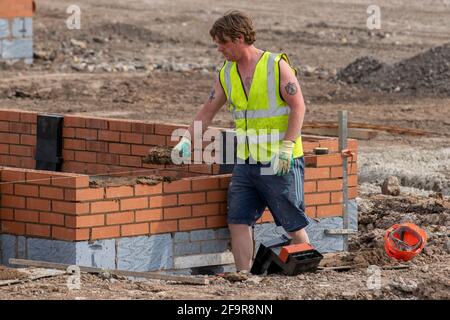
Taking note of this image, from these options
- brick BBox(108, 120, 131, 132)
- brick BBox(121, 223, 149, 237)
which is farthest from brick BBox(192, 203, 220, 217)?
Result: brick BBox(108, 120, 131, 132)

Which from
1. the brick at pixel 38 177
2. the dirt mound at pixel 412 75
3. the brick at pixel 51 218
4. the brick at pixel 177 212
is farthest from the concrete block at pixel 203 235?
the dirt mound at pixel 412 75

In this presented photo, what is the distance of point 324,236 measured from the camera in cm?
843

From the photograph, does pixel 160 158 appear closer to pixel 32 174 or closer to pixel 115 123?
pixel 115 123

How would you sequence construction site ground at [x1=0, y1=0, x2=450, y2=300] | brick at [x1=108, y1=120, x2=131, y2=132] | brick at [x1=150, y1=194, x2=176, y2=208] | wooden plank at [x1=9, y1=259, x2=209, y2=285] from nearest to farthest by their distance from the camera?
construction site ground at [x1=0, y1=0, x2=450, y2=300]
wooden plank at [x1=9, y1=259, x2=209, y2=285]
brick at [x1=150, y1=194, x2=176, y2=208]
brick at [x1=108, y1=120, x2=131, y2=132]

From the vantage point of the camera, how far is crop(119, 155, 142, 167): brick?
30.3ft

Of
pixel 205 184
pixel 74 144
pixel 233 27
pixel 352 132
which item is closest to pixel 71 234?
pixel 205 184

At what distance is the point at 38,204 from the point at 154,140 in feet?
5.42

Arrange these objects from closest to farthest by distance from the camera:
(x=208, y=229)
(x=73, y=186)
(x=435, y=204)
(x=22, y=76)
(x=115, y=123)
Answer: (x=73, y=186) < (x=208, y=229) < (x=115, y=123) < (x=435, y=204) < (x=22, y=76)

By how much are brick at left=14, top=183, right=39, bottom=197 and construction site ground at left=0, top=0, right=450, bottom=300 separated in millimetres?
621

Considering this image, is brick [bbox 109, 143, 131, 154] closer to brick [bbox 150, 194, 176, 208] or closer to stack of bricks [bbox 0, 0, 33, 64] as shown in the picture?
brick [bbox 150, 194, 176, 208]

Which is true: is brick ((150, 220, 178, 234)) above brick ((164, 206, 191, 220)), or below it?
below

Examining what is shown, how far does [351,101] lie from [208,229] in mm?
9769

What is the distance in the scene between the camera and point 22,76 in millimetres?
19312

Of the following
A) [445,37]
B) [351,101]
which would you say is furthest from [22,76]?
[445,37]
